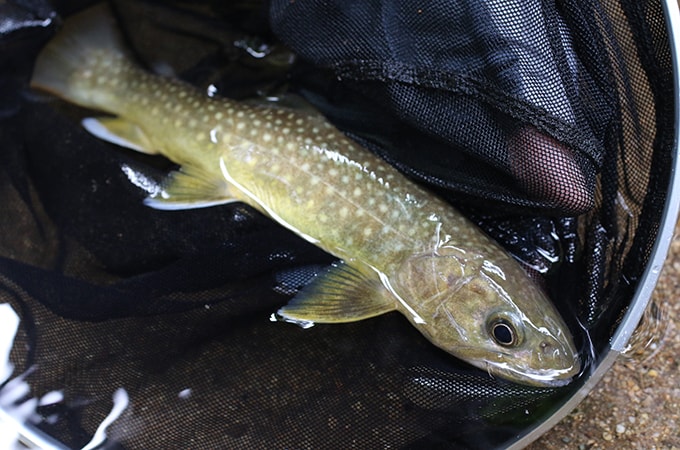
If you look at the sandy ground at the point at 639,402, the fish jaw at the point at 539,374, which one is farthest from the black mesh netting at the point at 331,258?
the sandy ground at the point at 639,402

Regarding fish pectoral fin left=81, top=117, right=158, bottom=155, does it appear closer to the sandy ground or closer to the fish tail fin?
the fish tail fin

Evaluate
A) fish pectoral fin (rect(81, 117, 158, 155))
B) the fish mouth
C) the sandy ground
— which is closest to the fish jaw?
the fish mouth

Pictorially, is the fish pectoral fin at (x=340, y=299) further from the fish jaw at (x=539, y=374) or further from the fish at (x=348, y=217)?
the fish jaw at (x=539, y=374)

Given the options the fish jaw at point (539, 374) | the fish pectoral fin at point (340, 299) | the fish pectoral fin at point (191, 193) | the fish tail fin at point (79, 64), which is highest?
the fish tail fin at point (79, 64)

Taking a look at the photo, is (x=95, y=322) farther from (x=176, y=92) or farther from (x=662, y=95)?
(x=662, y=95)

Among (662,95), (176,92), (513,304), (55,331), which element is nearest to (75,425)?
(55,331)
